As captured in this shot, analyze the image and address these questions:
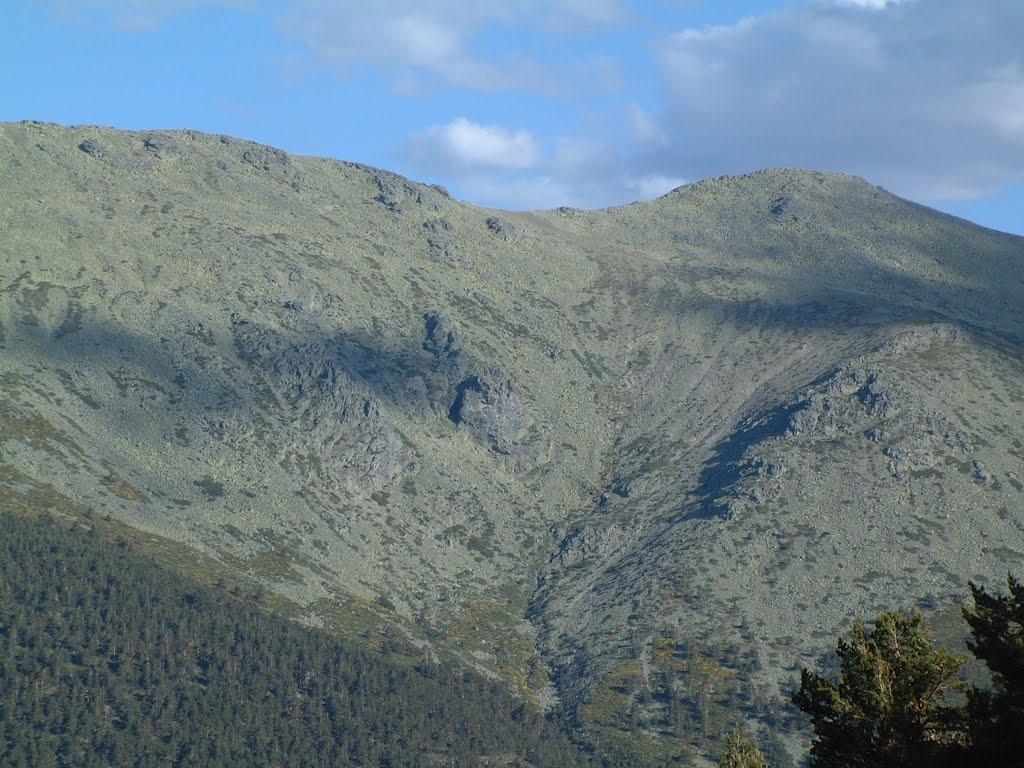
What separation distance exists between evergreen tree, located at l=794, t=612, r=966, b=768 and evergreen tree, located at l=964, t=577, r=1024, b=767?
1.93 m

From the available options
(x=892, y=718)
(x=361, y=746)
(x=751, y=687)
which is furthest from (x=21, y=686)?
(x=892, y=718)

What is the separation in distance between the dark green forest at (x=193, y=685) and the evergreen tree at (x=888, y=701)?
421ft

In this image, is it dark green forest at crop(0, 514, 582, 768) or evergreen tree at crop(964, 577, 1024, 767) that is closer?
evergreen tree at crop(964, 577, 1024, 767)

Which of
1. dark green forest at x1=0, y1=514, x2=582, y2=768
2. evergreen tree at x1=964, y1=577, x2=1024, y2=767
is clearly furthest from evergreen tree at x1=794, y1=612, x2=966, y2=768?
dark green forest at x1=0, y1=514, x2=582, y2=768

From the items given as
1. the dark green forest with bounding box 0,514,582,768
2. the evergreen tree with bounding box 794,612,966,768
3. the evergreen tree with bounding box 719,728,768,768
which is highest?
the evergreen tree with bounding box 794,612,966,768

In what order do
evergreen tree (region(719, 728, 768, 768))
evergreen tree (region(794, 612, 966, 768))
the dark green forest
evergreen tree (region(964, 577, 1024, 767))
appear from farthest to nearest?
the dark green forest → evergreen tree (region(719, 728, 768, 768)) → evergreen tree (region(794, 612, 966, 768)) → evergreen tree (region(964, 577, 1024, 767))

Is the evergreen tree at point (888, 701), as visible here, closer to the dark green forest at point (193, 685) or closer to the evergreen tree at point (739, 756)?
the evergreen tree at point (739, 756)

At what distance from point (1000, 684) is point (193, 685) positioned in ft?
498

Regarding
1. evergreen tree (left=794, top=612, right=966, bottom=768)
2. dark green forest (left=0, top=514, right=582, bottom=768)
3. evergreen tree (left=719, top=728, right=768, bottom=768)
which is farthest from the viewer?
dark green forest (left=0, top=514, right=582, bottom=768)

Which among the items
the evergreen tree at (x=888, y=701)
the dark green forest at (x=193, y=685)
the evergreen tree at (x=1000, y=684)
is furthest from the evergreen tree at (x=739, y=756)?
the dark green forest at (x=193, y=685)

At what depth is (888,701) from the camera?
1484 inches

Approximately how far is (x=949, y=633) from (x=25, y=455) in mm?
165240

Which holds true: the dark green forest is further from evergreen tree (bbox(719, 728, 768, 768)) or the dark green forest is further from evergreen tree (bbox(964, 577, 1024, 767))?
evergreen tree (bbox(964, 577, 1024, 767))

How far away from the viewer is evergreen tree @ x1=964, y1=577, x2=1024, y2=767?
98.8ft
